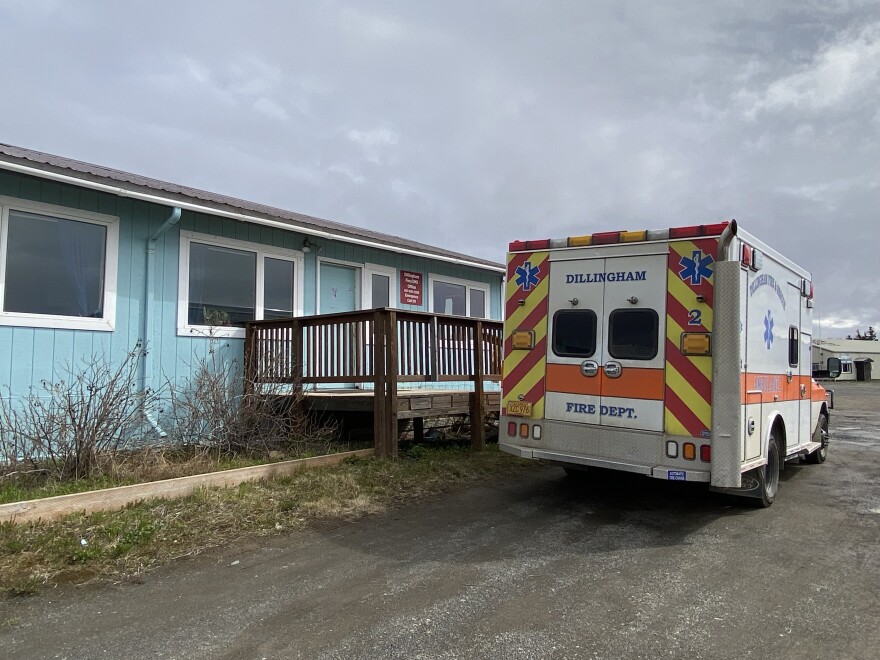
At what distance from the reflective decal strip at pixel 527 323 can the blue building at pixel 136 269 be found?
3.86 metres

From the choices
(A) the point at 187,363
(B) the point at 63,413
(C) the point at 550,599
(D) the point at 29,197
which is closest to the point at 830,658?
(C) the point at 550,599

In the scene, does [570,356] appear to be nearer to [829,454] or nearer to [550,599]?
[550,599]

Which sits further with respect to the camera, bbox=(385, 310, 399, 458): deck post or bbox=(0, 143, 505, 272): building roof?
bbox=(385, 310, 399, 458): deck post

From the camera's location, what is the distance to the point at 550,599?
13.2 feet

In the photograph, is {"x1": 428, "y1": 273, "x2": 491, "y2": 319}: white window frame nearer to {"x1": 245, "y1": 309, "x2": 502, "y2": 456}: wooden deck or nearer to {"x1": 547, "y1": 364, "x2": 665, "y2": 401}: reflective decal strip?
{"x1": 245, "y1": 309, "x2": 502, "y2": 456}: wooden deck

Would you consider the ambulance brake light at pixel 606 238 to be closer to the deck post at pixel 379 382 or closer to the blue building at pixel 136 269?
the deck post at pixel 379 382

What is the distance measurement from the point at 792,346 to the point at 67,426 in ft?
26.0

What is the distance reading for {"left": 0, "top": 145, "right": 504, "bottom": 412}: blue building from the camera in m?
6.98

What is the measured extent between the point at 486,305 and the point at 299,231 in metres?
5.63

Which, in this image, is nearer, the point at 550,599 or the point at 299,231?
the point at 550,599

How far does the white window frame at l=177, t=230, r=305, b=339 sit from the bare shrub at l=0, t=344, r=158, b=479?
1.43 metres

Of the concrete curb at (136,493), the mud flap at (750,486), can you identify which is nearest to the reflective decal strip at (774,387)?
the mud flap at (750,486)

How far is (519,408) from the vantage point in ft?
22.2

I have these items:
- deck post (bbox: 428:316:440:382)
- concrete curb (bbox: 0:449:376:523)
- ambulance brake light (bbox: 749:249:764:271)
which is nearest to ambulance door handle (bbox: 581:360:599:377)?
ambulance brake light (bbox: 749:249:764:271)
